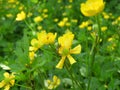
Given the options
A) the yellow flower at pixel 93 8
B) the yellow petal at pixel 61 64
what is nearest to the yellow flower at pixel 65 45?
the yellow petal at pixel 61 64

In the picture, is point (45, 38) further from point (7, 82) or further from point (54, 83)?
point (54, 83)

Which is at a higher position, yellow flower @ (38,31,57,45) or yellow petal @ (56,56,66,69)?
yellow flower @ (38,31,57,45)

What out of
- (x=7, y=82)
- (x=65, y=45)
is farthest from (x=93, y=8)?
(x=7, y=82)

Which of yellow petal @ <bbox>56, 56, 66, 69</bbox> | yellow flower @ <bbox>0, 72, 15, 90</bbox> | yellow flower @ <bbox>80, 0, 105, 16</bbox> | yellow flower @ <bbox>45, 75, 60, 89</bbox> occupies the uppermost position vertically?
yellow flower @ <bbox>80, 0, 105, 16</bbox>

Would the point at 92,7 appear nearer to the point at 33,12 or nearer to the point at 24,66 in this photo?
the point at 24,66

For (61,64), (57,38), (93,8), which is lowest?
(57,38)

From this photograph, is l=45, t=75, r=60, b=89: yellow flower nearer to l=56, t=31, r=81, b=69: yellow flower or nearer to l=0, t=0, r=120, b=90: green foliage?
l=0, t=0, r=120, b=90: green foliage

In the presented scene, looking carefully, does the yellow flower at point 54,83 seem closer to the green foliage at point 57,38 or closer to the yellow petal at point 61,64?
the green foliage at point 57,38

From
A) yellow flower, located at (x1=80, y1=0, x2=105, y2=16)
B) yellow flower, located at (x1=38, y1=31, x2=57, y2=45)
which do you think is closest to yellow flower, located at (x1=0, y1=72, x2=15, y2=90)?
→ yellow flower, located at (x1=38, y1=31, x2=57, y2=45)

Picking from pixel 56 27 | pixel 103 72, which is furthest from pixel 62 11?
pixel 103 72

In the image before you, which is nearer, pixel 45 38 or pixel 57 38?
pixel 45 38

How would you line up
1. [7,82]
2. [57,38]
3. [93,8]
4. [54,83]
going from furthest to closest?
[57,38], [54,83], [7,82], [93,8]
